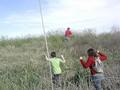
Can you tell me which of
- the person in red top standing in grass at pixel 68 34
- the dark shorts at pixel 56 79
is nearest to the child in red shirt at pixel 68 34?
the person in red top standing in grass at pixel 68 34

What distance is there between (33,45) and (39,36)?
2365 mm

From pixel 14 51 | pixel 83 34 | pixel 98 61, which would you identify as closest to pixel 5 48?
pixel 14 51

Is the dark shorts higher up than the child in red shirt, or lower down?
lower down

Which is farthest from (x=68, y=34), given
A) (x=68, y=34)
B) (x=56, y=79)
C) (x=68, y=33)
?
(x=56, y=79)

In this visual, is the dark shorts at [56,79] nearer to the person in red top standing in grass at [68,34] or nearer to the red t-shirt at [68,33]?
the person in red top standing in grass at [68,34]

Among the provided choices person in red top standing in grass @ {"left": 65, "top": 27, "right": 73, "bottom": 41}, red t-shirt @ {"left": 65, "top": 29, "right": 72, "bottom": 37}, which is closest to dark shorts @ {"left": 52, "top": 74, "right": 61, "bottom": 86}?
person in red top standing in grass @ {"left": 65, "top": 27, "right": 73, "bottom": 41}

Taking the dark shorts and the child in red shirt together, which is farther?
the child in red shirt

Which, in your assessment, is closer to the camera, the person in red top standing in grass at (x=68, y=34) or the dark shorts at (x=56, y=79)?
the dark shorts at (x=56, y=79)

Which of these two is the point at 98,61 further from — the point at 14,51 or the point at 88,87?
the point at 14,51

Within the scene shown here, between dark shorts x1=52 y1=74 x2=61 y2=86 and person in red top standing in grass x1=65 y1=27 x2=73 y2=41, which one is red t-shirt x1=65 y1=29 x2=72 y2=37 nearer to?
person in red top standing in grass x1=65 y1=27 x2=73 y2=41

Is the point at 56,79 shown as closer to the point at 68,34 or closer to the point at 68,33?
the point at 68,33

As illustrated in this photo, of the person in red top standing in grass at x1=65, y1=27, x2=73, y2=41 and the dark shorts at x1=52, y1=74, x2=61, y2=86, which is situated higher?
the person in red top standing in grass at x1=65, y1=27, x2=73, y2=41

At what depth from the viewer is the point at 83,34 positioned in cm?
3384

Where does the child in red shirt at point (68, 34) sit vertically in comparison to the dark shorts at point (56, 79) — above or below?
above
